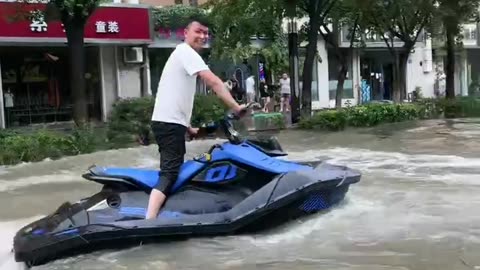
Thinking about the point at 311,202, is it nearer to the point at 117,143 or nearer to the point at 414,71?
the point at 117,143

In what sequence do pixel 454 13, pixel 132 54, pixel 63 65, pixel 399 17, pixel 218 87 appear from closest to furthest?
pixel 218 87 → pixel 454 13 → pixel 399 17 → pixel 63 65 → pixel 132 54

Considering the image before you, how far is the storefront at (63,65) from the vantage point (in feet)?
63.9

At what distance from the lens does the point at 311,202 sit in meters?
6.08

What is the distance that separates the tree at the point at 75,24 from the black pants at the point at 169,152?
333 inches

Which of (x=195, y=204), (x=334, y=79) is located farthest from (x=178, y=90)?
(x=334, y=79)

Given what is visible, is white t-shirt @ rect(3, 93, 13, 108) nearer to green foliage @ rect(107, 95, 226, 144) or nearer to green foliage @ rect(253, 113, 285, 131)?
green foliage @ rect(107, 95, 226, 144)

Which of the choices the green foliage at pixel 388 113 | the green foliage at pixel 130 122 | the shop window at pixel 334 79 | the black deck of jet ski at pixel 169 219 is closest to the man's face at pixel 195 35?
the black deck of jet ski at pixel 169 219

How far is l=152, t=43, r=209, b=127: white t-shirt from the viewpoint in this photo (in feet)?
18.5

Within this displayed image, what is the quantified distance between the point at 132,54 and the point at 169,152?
1666cm

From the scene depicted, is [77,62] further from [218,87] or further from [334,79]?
[334,79]

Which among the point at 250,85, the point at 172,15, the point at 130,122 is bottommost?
the point at 130,122

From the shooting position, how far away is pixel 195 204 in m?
5.76

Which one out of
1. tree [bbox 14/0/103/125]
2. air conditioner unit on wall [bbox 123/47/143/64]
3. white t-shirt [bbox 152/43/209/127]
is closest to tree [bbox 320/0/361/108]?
air conditioner unit on wall [bbox 123/47/143/64]

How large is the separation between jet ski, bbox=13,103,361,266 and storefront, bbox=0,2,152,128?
1381 cm
